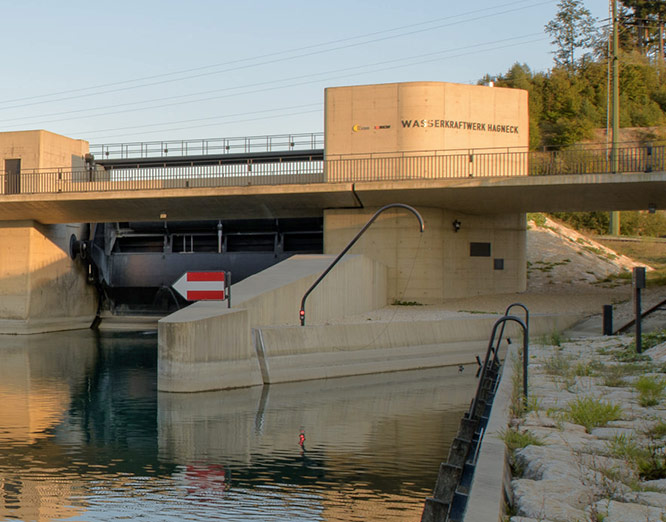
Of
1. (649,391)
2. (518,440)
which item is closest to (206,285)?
(649,391)

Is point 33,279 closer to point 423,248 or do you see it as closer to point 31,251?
point 31,251

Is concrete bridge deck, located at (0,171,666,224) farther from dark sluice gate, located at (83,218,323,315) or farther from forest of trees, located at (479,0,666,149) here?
forest of trees, located at (479,0,666,149)

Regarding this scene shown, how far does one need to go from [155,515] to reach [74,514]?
89 cm

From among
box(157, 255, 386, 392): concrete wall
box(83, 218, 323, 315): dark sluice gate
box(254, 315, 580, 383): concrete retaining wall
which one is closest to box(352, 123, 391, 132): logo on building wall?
box(83, 218, 323, 315): dark sluice gate

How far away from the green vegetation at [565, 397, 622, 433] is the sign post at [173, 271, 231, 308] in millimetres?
10841

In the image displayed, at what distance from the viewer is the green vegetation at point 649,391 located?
10094 mm

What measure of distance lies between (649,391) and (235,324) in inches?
395

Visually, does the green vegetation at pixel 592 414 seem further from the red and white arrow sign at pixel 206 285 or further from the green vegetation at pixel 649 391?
the red and white arrow sign at pixel 206 285

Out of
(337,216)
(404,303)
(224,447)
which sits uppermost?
(337,216)

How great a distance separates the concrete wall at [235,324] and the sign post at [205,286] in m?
0.34

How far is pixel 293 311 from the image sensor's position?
21484 mm

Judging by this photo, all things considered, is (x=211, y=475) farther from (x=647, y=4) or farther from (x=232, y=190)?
(x=647, y=4)

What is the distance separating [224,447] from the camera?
1249 centimetres

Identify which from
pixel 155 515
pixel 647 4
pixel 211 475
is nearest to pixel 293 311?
pixel 211 475
